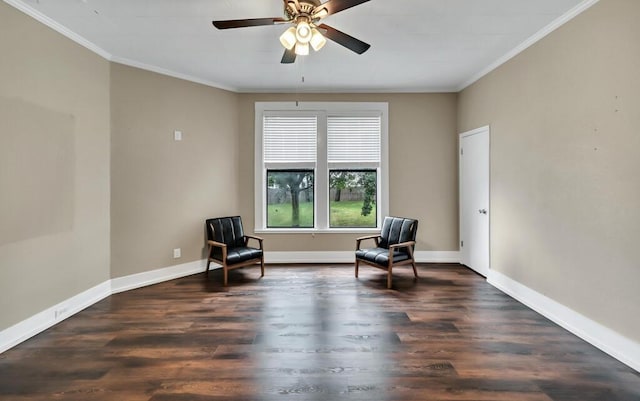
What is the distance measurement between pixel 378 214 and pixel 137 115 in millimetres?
3765

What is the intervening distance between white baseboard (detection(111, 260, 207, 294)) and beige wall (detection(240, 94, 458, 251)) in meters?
1.08

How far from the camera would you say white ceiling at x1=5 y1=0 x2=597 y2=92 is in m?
2.67

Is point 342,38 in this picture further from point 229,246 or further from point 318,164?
point 229,246

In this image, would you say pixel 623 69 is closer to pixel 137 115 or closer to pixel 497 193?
pixel 497 193

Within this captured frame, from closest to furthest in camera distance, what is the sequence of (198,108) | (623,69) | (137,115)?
(623,69) < (137,115) < (198,108)

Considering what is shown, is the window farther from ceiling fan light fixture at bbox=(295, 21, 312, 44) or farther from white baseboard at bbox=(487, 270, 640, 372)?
ceiling fan light fixture at bbox=(295, 21, 312, 44)

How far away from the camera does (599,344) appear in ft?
8.16

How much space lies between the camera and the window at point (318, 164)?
509cm

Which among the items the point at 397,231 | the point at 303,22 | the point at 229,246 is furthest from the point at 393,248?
the point at 303,22

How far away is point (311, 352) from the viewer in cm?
244

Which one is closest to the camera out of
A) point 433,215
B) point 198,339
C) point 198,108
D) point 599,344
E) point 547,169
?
point 599,344

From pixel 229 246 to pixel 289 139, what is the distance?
1949mm

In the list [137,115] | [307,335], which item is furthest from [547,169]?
[137,115]

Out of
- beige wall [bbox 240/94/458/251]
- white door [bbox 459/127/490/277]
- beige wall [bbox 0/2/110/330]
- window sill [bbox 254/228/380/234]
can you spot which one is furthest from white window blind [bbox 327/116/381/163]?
beige wall [bbox 0/2/110/330]
